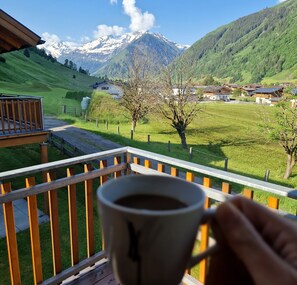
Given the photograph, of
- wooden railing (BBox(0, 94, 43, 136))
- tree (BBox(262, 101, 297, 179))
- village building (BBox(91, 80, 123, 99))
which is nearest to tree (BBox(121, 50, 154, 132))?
village building (BBox(91, 80, 123, 99))

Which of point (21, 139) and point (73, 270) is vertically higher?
point (21, 139)

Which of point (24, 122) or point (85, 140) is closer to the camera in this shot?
point (24, 122)

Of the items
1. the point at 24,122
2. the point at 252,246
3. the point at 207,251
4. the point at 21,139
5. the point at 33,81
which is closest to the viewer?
the point at 252,246

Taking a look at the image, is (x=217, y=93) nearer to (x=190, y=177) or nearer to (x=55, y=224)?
(x=190, y=177)

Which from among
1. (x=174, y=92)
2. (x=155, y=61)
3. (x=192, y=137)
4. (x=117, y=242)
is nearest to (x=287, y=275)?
(x=117, y=242)

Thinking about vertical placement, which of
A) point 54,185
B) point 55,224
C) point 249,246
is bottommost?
point 55,224

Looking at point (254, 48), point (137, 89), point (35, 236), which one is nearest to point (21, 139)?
point (35, 236)

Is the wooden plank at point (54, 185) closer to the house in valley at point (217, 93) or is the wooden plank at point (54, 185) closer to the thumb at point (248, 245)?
the thumb at point (248, 245)

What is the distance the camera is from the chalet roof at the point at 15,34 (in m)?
5.67

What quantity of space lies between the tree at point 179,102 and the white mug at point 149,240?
14.5 m

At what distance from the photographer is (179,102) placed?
1497 centimetres

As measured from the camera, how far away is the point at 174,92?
50.5 feet

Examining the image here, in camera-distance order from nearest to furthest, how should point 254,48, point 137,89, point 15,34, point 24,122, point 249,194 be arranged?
point 249,194 < point 15,34 < point 24,122 < point 137,89 < point 254,48

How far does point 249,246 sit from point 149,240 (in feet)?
0.74
